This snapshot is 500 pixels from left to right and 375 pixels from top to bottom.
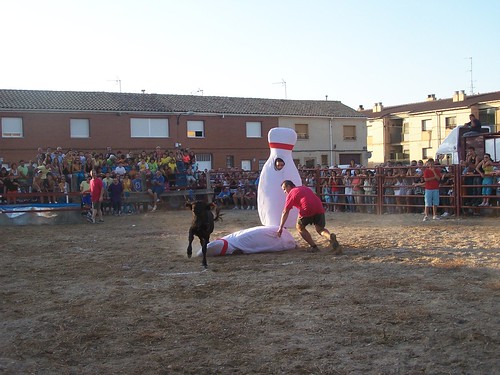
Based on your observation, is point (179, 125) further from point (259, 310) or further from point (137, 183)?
point (259, 310)

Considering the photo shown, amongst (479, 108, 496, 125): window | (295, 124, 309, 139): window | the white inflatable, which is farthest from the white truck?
(479, 108, 496, 125): window

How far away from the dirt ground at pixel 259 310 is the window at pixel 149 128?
86.0 ft

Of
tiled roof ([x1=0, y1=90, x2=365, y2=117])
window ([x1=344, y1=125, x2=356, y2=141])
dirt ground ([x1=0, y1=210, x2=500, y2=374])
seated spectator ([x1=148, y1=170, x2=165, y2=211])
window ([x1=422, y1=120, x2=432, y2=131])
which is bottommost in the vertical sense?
dirt ground ([x1=0, y1=210, x2=500, y2=374])

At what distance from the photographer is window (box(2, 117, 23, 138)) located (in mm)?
33219

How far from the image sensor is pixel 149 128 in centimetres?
3766

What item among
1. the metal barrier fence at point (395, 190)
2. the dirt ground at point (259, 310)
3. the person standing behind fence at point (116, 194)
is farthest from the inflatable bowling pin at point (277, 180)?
the person standing behind fence at point (116, 194)

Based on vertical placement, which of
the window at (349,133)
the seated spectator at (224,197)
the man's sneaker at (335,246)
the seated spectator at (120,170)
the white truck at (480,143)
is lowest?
the man's sneaker at (335,246)

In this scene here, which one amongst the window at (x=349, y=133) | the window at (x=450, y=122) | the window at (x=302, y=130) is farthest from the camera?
the window at (x=450, y=122)

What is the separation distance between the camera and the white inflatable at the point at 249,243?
1021 centimetres

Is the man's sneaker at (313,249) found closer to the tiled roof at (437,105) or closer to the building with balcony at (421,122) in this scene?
the building with balcony at (421,122)

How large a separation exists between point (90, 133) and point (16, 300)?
29455mm

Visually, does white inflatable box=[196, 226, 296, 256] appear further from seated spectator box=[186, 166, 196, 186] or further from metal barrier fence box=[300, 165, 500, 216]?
seated spectator box=[186, 166, 196, 186]

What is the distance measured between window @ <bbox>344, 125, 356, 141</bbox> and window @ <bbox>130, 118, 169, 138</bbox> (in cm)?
1425

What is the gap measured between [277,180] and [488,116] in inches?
1560
